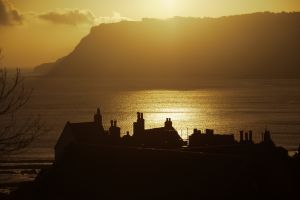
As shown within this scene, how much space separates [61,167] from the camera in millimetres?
27391

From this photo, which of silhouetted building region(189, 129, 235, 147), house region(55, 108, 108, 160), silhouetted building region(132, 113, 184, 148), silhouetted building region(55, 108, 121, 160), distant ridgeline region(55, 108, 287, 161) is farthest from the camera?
house region(55, 108, 108, 160)

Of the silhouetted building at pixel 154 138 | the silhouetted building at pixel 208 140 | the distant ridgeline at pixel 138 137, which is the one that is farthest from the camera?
the silhouetted building at pixel 208 140

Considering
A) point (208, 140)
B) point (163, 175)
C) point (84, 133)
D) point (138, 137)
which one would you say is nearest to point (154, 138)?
point (138, 137)

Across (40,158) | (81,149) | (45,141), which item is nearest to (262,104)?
(45,141)

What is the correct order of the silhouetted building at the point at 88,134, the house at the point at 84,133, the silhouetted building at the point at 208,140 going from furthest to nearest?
1. the house at the point at 84,133
2. the silhouetted building at the point at 88,134
3. the silhouetted building at the point at 208,140

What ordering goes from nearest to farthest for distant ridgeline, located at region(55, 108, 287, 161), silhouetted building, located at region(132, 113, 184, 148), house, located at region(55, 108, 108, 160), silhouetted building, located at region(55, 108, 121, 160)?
silhouetted building, located at region(132, 113, 184, 148) → distant ridgeline, located at region(55, 108, 287, 161) → silhouetted building, located at region(55, 108, 121, 160) → house, located at region(55, 108, 108, 160)

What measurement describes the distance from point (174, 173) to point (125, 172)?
7.12 ft

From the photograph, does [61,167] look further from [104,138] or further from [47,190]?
[104,138]

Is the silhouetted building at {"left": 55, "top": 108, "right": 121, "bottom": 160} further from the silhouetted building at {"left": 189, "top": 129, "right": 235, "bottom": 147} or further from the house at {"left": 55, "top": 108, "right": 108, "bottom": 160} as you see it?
the silhouetted building at {"left": 189, "top": 129, "right": 235, "bottom": 147}

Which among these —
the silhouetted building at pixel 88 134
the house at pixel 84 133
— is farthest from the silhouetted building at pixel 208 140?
the house at pixel 84 133

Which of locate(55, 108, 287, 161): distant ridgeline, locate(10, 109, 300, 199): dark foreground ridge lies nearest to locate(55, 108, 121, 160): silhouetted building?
locate(55, 108, 287, 161): distant ridgeline

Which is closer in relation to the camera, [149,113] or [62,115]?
[62,115]

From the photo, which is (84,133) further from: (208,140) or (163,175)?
(163,175)

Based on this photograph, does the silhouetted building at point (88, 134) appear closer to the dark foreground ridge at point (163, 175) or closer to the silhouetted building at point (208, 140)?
the silhouetted building at point (208, 140)
